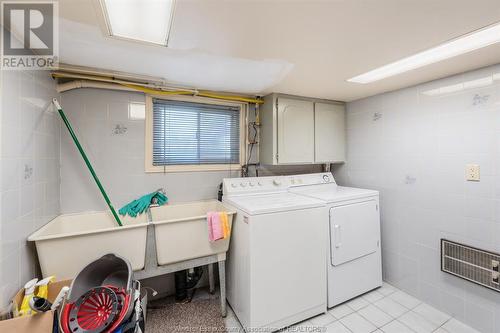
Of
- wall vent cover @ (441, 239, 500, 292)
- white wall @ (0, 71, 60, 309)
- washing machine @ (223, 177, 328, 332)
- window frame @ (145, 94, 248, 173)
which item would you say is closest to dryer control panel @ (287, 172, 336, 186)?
washing machine @ (223, 177, 328, 332)

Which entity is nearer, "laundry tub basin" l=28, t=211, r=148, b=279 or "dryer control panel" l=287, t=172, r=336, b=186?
"laundry tub basin" l=28, t=211, r=148, b=279

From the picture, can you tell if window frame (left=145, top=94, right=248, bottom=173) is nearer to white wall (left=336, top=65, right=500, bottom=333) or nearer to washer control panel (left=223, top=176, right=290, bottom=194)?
washer control panel (left=223, top=176, right=290, bottom=194)

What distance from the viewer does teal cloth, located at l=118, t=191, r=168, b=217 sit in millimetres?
2018

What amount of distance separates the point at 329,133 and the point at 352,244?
132cm

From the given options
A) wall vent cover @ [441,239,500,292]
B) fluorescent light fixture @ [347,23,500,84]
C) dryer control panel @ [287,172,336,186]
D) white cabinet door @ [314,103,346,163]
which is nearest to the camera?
fluorescent light fixture @ [347,23,500,84]

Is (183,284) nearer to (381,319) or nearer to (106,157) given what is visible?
(106,157)

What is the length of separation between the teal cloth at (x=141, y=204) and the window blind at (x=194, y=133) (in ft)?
1.05

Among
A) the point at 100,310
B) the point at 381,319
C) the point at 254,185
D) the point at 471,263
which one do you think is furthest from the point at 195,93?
the point at 471,263

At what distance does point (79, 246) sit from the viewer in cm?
147

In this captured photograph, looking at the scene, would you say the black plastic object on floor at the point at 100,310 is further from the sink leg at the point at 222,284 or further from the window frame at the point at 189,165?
the window frame at the point at 189,165

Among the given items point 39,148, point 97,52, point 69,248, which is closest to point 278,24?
point 97,52

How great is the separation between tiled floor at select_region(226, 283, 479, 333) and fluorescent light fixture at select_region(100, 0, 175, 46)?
2.19 m

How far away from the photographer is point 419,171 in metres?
2.17

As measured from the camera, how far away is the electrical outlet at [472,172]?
1793mm
